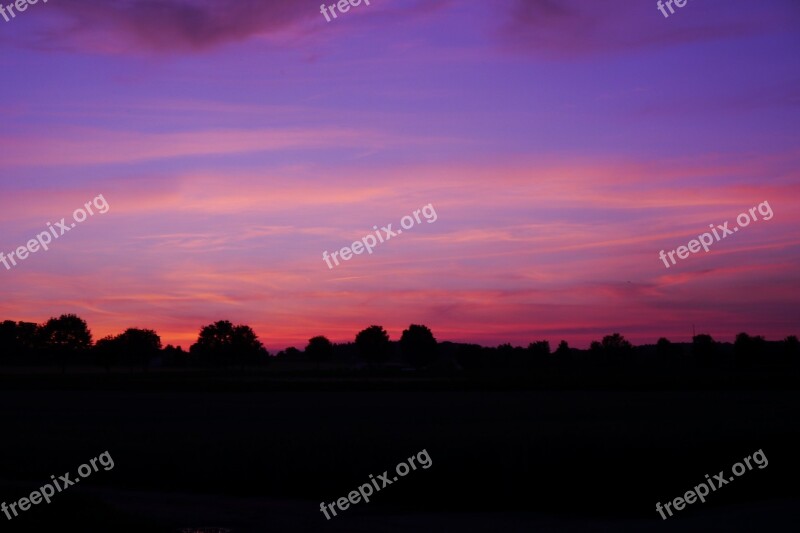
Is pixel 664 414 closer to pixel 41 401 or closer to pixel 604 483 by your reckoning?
pixel 604 483

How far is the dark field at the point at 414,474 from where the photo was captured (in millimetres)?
20641

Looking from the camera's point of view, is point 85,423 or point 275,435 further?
point 85,423

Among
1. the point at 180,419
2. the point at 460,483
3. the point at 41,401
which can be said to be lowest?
the point at 460,483

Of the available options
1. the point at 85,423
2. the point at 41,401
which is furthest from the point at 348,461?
the point at 41,401

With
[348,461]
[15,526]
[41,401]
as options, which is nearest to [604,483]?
[348,461]

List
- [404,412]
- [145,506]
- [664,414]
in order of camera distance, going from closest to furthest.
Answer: [145,506]
[664,414]
[404,412]

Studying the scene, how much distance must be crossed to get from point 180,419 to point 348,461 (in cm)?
2666

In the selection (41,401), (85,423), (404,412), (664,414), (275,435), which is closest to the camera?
(275,435)

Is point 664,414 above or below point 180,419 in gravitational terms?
below

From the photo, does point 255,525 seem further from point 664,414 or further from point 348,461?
point 664,414

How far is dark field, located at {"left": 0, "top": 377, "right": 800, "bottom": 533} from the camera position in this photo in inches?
813

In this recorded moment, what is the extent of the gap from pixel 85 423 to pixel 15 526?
34778 mm

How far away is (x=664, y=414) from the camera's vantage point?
52.5 m

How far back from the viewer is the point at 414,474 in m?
26.7
